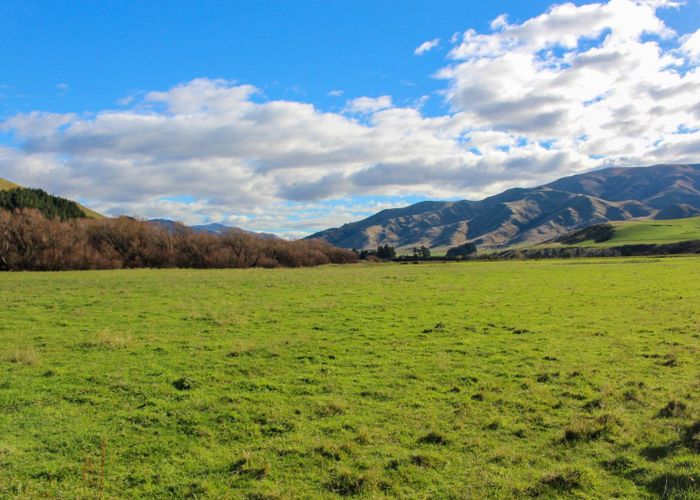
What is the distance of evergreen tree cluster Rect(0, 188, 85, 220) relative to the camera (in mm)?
109375

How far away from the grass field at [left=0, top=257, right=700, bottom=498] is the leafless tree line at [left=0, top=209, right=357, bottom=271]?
6021cm

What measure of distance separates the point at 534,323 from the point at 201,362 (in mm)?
16682

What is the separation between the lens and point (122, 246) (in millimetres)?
90688

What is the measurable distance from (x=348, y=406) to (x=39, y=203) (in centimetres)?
13458

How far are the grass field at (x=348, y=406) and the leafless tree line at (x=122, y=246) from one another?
60.2 m

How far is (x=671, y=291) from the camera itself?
34.7 m

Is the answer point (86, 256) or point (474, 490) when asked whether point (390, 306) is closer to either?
point (474, 490)

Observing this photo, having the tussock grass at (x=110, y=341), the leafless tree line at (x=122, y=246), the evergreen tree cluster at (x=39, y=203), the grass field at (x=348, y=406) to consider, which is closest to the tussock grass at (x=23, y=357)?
the grass field at (x=348, y=406)

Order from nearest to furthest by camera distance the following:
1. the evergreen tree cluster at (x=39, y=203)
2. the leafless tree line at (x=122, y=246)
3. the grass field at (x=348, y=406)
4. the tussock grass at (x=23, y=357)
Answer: the grass field at (x=348, y=406), the tussock grass at (x=23, y=357), the leafless tree line at (x=122, y=246), the evergreen tree cluster at (x=39, y=203)

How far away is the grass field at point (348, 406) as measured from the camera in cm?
808

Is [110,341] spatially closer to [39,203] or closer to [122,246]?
[122,246]

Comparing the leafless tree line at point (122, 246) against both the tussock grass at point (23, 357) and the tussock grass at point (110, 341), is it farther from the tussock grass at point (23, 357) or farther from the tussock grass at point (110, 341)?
the tussock grass at point (23, 357)

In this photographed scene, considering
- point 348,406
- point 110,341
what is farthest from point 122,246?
point 348,406

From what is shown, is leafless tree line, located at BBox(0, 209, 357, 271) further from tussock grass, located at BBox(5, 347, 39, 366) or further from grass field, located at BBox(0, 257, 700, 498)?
tussock grass, located at BBox(5, 347, 39, 366)
